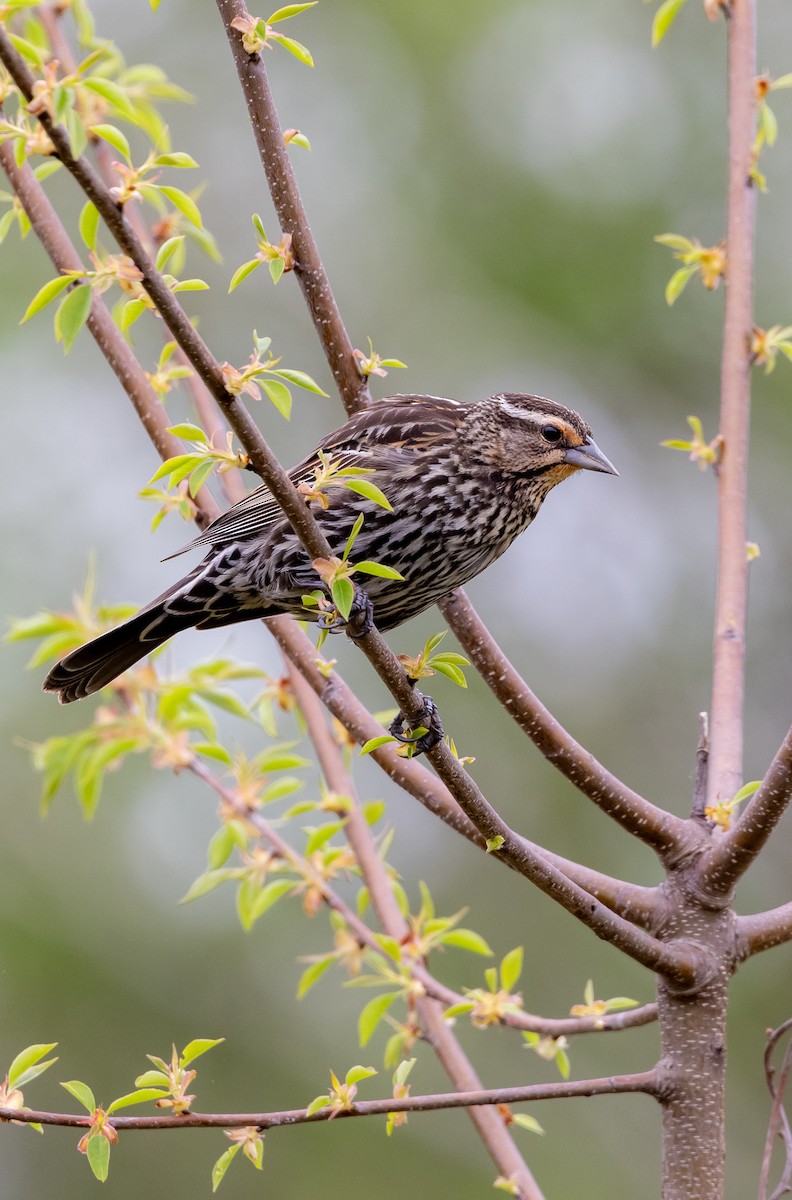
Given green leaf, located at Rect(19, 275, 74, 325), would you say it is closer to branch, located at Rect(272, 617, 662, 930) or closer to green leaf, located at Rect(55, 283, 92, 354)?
green leaf, located at Rect(55, 283, 92, 354)

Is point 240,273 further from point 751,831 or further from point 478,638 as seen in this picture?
point 751,831

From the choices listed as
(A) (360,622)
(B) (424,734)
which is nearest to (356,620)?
(A) (360,622)

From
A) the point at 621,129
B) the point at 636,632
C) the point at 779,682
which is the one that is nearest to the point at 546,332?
the point at 621,129

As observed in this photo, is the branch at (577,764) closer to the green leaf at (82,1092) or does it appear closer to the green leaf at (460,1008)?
the green leaf at (460,1008)

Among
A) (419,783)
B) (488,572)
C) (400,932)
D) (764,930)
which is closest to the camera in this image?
(764,930)

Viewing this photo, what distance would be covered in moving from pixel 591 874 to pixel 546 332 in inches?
221

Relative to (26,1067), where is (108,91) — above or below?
above

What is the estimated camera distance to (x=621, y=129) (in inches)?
299

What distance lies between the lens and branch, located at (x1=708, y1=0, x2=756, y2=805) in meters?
2.68

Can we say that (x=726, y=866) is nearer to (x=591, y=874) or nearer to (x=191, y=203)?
(x=591, y=874)

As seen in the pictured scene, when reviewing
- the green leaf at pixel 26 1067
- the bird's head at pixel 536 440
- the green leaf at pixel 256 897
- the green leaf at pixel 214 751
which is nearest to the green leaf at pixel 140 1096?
the green leaf at pixel 26 1067

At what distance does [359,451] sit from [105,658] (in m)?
0.75

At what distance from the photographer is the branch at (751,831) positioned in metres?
2.04

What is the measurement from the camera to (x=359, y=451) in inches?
123
